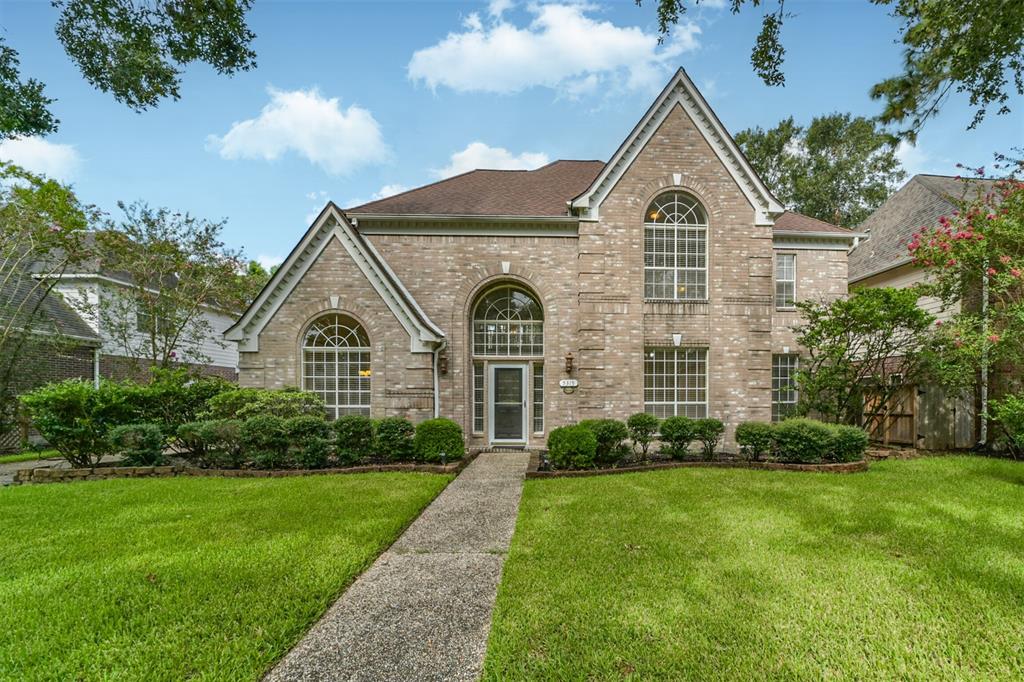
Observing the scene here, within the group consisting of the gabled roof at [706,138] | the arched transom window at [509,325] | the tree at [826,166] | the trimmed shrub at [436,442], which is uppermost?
the tree at [826,166]

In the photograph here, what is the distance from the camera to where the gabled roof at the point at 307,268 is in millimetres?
10273

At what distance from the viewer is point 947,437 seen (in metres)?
11.6

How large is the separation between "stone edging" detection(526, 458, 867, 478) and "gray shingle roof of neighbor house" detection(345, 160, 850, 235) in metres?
6.83

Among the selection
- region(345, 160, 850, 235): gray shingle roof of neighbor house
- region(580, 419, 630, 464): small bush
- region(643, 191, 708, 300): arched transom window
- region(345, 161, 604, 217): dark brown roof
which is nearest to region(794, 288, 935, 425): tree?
region(643, 191, 708, 300): arched transom window

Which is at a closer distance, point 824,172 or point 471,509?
point 471,509

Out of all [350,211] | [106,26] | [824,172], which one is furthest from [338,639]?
[824,172]

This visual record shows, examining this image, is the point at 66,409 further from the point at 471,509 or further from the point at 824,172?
the point at 824,172

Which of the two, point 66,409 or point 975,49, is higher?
point 975,49

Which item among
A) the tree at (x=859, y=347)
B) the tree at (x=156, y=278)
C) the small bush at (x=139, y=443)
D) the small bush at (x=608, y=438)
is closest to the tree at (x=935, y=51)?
the tree at (x=859, y=347)

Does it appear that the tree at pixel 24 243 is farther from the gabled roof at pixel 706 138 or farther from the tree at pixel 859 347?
the tree at pixel 859 347

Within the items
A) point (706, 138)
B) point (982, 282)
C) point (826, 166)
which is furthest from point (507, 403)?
point (826, 166)

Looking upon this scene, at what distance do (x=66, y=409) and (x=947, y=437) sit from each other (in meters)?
21.2

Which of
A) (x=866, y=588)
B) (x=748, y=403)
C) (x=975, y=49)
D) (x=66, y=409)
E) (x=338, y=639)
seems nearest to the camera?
(x=338, y=639)

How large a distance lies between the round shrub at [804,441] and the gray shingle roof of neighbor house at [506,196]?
7252 mm
